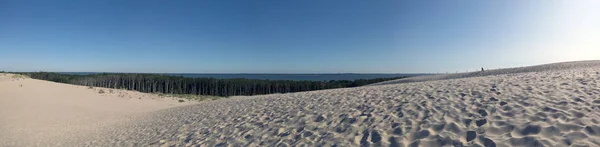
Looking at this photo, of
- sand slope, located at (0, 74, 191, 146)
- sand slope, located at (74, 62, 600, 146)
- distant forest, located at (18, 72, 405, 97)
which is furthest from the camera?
distant forest, located at (18, 72, 405, 97)

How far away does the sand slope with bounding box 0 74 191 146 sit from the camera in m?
14.3

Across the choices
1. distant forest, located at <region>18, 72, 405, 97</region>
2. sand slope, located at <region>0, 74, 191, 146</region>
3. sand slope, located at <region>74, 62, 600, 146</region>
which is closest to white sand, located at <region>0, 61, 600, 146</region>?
sand slope, located at <region>74, 62, 600, 146</region>

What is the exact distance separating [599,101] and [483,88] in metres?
3.14

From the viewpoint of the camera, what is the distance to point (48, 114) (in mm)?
22766

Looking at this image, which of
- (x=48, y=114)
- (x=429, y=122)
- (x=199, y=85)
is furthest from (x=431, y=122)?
(x=199, y=85)

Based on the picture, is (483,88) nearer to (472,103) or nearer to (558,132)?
(472,103)

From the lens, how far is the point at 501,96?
808 cm

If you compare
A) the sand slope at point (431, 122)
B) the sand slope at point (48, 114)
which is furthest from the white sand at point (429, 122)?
the sand slope at point (48, 114)

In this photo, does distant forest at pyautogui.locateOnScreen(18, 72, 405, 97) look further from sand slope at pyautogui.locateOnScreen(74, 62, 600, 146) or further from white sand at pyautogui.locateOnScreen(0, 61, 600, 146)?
sand slope at pyautogui.locateOnScreen(74, 62, 600, 146)

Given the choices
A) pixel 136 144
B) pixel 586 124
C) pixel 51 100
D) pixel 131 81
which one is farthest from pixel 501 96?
pixel 131 81

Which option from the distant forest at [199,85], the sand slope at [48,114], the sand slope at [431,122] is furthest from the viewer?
the distant forest at [199,85]

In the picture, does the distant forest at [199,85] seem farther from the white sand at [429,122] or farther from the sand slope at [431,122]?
the sand slope at [431,122]

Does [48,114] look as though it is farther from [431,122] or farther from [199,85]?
[199,85]

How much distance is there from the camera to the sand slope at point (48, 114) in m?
14.3
